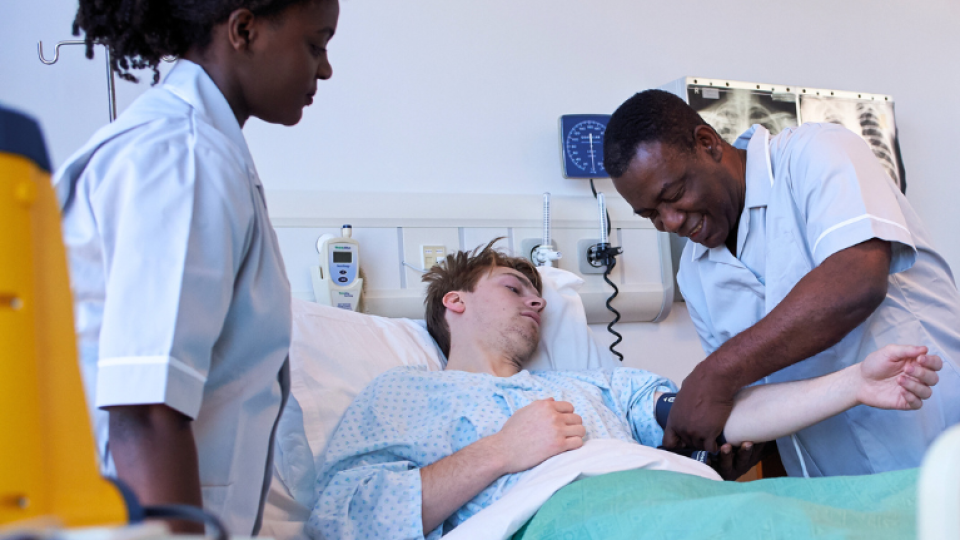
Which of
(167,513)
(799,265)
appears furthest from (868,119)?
(167,513)

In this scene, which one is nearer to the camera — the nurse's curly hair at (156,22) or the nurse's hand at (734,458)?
the nurse's curly hair at (156,22)

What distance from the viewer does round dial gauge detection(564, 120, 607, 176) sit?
2.38m

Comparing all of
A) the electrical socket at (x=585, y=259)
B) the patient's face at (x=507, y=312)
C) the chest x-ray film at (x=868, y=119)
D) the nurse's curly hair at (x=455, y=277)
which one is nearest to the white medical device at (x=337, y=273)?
the nurse's curly hair at (x=455, y=277)

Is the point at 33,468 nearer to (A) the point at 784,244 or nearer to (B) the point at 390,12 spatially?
(A) the point at 784,244

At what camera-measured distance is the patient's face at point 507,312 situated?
1.87 metres

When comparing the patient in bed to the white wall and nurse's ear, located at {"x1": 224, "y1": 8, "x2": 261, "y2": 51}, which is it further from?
nurse's ear, located at {"x1": 224, "y1": 8, "x2": 261, "y2": 51}

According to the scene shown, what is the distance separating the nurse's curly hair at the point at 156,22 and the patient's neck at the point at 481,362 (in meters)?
1.11

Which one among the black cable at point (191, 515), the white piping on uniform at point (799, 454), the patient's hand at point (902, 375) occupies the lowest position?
the white piping on uniform at point (799, 454)

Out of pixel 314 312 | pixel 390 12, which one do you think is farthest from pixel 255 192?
pixel 390 12

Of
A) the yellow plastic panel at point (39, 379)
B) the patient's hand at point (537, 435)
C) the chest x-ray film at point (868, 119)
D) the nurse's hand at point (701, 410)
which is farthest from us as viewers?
the chest x-ray film at point (868, 119)

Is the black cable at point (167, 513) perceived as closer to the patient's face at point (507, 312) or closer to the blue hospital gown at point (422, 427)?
the blue hospital gown at point (422, 427)

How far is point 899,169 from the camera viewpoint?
9.20ft

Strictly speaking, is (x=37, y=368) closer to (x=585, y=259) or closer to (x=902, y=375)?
(x=902, y=375)

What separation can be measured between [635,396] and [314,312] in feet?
2.69
